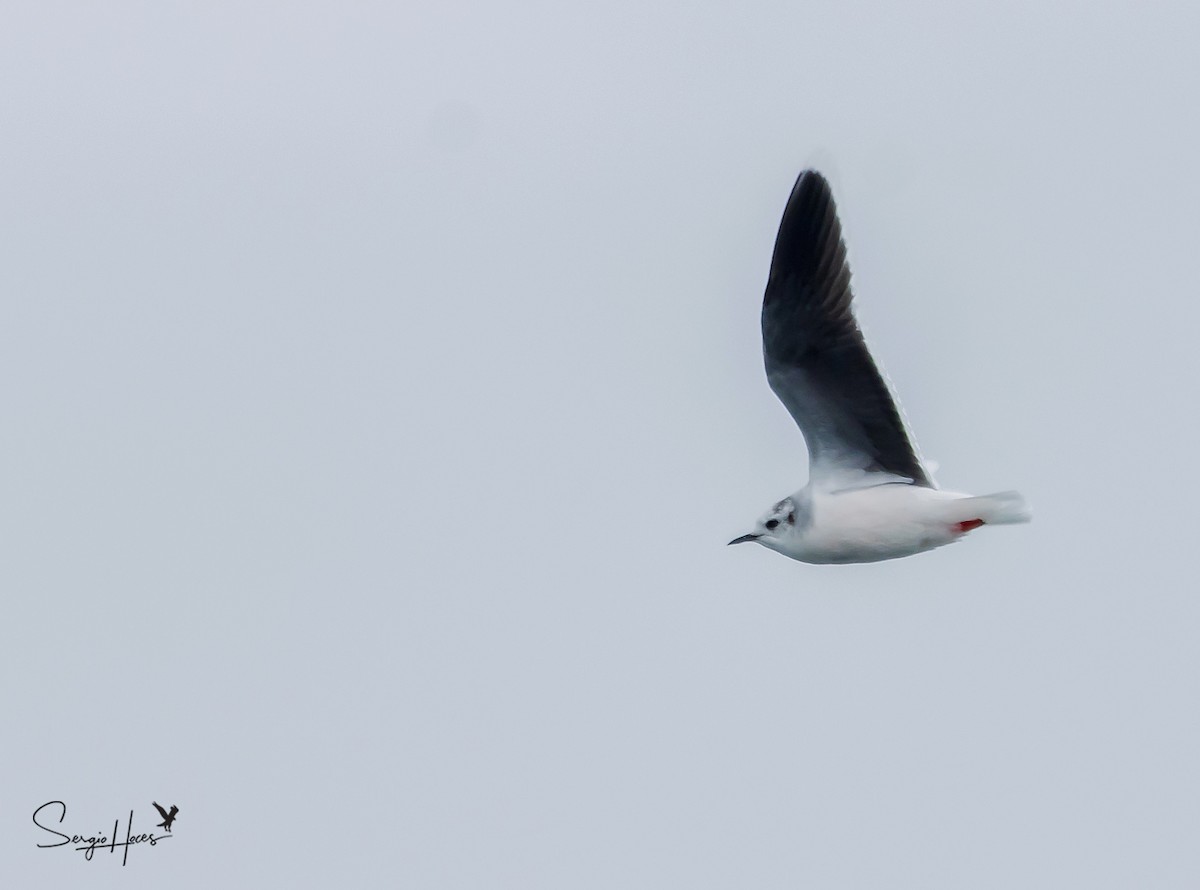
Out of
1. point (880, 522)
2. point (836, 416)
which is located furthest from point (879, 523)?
point (836, 416)

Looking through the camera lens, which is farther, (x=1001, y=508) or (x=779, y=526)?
(x=779, y=526)

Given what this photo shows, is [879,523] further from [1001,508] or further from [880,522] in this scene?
[1001,508]

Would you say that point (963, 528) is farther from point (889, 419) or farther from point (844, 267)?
point (844, 267)

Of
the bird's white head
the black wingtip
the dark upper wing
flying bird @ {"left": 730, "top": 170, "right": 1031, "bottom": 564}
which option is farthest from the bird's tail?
the black wingtip

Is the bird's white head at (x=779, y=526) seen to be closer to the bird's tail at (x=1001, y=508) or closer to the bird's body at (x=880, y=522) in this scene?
the bird's body at (x=880, y=522)

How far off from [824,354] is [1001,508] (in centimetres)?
159

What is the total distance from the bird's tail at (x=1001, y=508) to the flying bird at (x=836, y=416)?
0.03m

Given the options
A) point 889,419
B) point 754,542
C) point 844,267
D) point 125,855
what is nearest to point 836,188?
point 844,267

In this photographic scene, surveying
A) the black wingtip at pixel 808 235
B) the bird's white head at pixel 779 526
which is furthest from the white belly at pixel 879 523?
the black wingtip at pixel 808 235

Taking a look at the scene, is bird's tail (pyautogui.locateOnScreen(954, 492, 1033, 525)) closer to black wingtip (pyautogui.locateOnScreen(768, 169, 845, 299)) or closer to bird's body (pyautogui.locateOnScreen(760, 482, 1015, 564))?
bird's body (pyautogui.locateOnScreen(760, 482, 1015, 564))

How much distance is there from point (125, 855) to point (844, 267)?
25.7 feet

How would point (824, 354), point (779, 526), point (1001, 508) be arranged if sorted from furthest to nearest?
point (779, 526)
point (824, 354)
point (1001, 508)

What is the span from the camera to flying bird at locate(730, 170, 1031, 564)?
575 inches

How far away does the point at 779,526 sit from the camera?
50.0 ft
